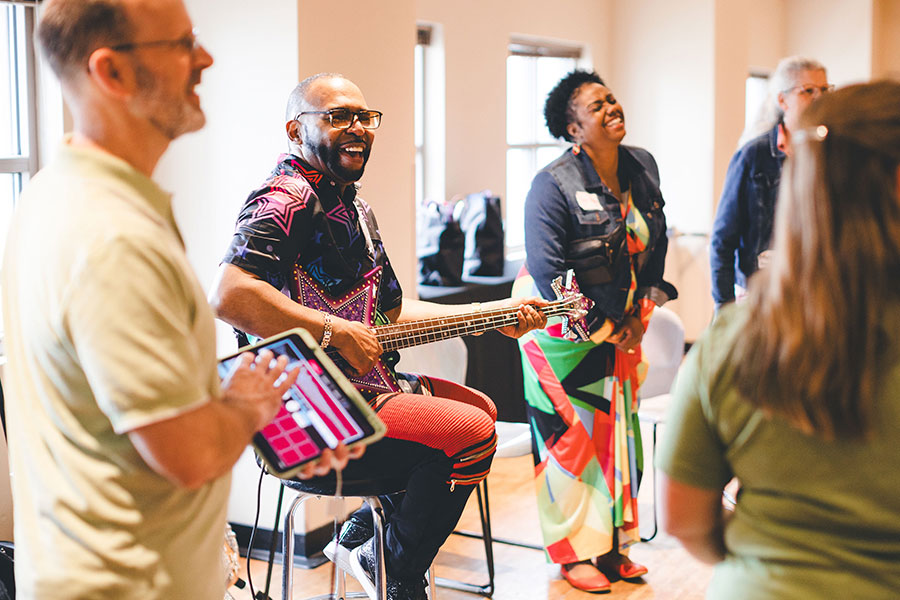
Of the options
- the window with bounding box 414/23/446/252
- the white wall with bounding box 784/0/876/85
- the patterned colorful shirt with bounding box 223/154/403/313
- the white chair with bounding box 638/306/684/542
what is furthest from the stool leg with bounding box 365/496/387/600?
the white wall with bounding box 784/0/876/85

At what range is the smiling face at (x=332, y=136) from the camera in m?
2.33

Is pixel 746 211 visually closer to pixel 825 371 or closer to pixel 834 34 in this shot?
pixel 825 371

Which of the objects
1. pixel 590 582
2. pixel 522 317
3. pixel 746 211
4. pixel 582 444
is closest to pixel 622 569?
pixel 590 582

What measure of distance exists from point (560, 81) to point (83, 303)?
8.37ft

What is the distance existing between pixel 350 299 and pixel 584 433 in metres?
1.26

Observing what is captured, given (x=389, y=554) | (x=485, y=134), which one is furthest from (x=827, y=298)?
(x=485, y=134)

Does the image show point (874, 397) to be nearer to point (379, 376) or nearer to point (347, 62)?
point (379, 376)

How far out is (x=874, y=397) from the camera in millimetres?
1114

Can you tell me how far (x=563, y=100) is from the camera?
11.2ft

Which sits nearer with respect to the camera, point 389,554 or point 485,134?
point 389,554

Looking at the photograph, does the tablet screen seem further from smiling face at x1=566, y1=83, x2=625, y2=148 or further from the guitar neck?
smiling face at x1=566, y1=83, x2=625, y2=148

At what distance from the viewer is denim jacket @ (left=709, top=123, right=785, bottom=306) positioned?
12.1ft

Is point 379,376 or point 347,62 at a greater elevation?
point 347,62

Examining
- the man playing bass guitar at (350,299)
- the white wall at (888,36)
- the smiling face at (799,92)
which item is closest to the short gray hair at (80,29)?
the man playing bass guitar at (350,299)
